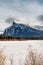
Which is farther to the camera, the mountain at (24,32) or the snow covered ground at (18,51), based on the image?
the mountain at (24,32)

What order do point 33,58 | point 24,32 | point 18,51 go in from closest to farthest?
point 33,58
point 18,51
point 24,32

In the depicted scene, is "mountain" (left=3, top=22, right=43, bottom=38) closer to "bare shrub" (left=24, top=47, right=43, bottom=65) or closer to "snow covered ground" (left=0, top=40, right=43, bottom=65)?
"snow covered ground" (left=0, top=40, right=43, bottom=65)

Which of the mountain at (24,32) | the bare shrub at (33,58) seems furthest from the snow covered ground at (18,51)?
the mountain at (24,32)

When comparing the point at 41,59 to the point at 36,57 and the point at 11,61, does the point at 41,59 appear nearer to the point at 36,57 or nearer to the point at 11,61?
the point at 36,57

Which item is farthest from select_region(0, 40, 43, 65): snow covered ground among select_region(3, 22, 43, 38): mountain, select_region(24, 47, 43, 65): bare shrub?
select_region(3, 22, 43, 38): mountain

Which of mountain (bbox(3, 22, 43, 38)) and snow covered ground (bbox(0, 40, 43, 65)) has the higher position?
mountain (bbox(3, 22, 43, 38))

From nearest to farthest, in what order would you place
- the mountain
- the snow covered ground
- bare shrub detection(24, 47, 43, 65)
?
1. bare shrub detection(24, 47, 43, 65)
2. the snow covered ground
3. the mountain

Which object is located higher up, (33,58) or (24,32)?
(24,32)

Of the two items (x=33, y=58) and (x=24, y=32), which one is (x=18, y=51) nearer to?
(x=33, y=58)

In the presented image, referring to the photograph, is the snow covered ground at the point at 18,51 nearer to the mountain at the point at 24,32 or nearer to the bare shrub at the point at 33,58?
the bare shrub at the point at 33,58

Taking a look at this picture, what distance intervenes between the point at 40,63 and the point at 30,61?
0.26 meters

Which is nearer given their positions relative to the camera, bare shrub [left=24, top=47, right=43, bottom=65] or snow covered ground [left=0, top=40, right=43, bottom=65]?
bare shrub [left=24, top=47, right=43, bottom=65]

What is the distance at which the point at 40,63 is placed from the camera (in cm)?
680

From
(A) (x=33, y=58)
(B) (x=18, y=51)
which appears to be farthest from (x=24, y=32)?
(A) (x=33, y=58)
